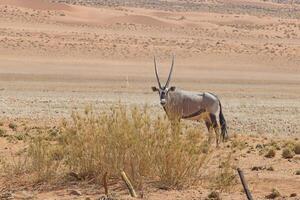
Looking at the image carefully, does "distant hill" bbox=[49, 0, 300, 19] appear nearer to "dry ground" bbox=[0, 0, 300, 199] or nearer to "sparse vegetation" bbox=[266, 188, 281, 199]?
"dry ground" bbox=[0, 0, 300, 199]

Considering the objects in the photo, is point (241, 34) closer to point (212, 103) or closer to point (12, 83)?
point (12, 83)

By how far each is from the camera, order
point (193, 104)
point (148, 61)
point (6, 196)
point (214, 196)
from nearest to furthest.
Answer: point (214, 196) < point (6, 196) < point (193, 104) < point (148, 61)

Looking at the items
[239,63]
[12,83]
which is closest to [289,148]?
[12,83]

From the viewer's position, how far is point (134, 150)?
1105 cm

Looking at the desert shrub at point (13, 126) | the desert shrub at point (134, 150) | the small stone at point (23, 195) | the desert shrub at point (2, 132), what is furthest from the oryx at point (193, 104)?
the small stone at point (23, 195)

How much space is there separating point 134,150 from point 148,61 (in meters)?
39.5

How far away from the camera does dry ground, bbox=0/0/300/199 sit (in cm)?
2417

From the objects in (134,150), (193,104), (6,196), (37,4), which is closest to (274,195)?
(134,150)

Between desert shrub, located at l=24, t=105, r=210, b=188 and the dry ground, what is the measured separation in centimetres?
39

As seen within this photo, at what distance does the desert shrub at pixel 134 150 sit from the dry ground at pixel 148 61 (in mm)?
388

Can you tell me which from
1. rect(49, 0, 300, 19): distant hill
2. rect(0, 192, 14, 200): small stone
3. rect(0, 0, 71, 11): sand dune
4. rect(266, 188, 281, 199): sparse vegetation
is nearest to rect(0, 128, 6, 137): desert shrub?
rect(0, 192, 14, 200): small stone

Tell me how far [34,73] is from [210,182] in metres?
31.1

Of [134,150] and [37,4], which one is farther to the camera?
[37,4]

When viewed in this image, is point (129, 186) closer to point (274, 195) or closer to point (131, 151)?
point (131, 151)
